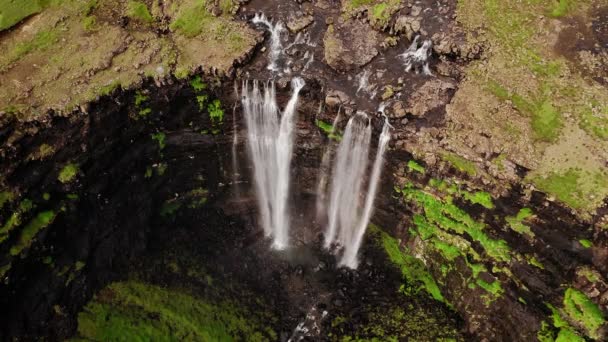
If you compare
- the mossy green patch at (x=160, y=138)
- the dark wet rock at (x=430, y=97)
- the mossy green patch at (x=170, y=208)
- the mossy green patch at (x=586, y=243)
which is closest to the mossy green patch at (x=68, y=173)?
the mossy green patch at (x=160, y=138)

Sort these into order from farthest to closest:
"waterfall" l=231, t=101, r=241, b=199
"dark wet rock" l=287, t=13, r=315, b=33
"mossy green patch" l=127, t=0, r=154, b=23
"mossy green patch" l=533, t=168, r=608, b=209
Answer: "dark wet rock" l=287, t=13, r=315, b=33 < "mossy green patch" l=127, t=0, r=154, b=23 < "waterfall" l=231, t=101, r=241, b=199 < "mossy green patch" l=533, t=168, r=608, b=209

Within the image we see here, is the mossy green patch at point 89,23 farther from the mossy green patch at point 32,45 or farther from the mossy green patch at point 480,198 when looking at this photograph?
the mossy green patch at point 480,198

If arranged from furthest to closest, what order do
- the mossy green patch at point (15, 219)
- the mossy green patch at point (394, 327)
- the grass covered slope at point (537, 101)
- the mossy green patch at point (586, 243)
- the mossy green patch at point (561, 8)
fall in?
the mossy green patch at point (561, 8) < the mossy green patch at point (394, 327) < the grass covered slope at point (537, 101) < the mossy green patch at point (586, 243) < the mossy green patch at point (15, 219)

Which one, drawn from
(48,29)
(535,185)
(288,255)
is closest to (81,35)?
(48,29)

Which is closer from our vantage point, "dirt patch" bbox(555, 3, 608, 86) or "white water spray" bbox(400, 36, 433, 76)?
"dirt patch" bbox(555, 3, 608, 86)

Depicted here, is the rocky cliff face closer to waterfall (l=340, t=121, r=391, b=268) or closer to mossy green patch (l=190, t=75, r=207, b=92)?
mossy green patch (l=190, t=75, r=207, b=92)

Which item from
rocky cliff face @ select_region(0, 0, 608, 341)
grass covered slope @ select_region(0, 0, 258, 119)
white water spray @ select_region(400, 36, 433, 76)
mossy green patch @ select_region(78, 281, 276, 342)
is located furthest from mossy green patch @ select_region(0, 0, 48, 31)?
white water spray @ select_region(400, 36, 433, 76)

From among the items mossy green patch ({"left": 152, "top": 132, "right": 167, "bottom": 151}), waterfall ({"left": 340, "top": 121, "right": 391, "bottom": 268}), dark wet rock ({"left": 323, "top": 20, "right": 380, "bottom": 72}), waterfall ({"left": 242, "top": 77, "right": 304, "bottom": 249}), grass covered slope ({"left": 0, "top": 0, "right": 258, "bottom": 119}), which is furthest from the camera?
dark wet rock ({"left": 323, "top": 20, "right": 380, "bottom": 72})

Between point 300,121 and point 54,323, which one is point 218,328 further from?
point 300,121
